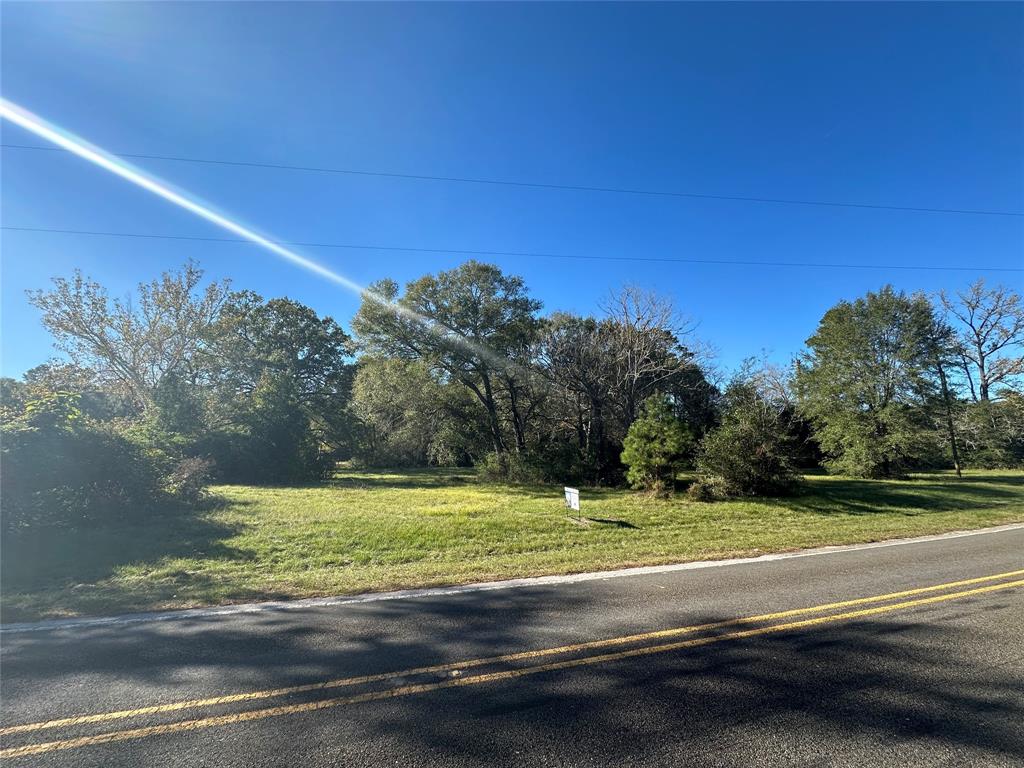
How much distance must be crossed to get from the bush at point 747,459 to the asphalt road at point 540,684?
10528 millimetres

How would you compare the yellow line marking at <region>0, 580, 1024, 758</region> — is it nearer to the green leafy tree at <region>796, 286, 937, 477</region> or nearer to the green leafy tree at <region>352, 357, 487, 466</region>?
the green leafy tree at <region>352, 357, 487, 466</region>

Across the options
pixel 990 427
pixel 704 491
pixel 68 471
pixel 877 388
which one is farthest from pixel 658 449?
pixel 990 427

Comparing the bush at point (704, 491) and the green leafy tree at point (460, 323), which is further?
the green leafy tree at point (460, 323)

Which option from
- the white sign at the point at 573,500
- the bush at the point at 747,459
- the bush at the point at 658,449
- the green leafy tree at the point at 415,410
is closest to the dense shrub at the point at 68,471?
the white sign at the point at 573,500

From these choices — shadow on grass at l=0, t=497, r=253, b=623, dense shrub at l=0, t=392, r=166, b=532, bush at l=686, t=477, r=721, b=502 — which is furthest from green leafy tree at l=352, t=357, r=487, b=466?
bush at l=686, t=477, r=721, b=502

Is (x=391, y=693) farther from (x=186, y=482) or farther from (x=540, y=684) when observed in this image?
(x=186, y=482)

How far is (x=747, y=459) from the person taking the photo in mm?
16547

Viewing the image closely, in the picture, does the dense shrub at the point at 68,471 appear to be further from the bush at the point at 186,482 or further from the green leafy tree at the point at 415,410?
the green leafy tree at the point at 415,410

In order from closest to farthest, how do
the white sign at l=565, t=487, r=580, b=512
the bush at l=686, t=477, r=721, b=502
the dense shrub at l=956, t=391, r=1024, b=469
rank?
the white sign at l=565, t=487, r=580, b=512, the bush at l=686, t=477, r=721, b=502, the dense shrub at l=956, t=391, r=1024, b=469

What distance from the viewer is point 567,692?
3555mm

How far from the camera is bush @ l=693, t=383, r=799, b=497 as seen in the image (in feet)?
54.1

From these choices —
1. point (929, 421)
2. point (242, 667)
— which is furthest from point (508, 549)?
point (929, 421)

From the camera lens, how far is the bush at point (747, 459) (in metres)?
16.5

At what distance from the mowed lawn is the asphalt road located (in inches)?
58.9
